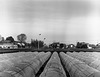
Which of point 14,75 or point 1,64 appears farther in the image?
point 1,64

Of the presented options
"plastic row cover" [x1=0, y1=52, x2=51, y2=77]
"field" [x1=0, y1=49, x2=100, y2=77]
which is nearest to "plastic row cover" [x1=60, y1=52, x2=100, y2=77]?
"field" [x1=0, y1=49, x2=100, y2=77]

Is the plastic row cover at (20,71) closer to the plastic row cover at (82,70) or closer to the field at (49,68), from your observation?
the field at (49,68)

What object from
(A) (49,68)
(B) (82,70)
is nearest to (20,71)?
(A) (49,68)

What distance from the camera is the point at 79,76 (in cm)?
909

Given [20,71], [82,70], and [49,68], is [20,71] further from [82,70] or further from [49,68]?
[82,70]

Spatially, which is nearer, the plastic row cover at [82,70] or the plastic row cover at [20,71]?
the plastic row cover at [20,71]

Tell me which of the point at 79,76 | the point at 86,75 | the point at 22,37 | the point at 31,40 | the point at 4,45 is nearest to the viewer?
the point at 86,75

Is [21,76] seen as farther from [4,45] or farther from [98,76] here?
[4,45]

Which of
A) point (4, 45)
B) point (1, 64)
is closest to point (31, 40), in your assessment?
point (4, 45)

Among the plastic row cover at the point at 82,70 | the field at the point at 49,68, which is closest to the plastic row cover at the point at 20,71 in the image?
the field at the point at 49,68

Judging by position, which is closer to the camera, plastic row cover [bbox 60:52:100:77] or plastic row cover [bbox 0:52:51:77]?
plastic row cover [bbox 0:52:51:77]

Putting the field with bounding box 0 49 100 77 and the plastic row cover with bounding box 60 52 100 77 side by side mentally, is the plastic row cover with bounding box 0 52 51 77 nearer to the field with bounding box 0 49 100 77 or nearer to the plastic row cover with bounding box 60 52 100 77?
the field with bounding box 0 49 100 77

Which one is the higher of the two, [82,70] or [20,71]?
[20,71]

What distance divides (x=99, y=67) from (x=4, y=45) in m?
107
